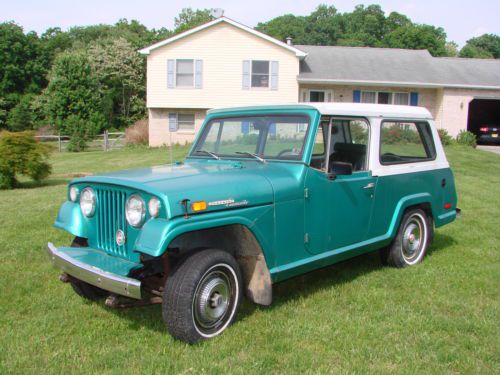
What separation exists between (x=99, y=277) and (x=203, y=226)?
0.83 m

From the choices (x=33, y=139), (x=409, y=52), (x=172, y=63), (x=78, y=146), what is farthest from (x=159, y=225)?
(x=409, y=52)

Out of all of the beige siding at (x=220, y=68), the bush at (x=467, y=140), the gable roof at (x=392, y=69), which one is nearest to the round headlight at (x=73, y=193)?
the beige siding at (x=220, y=68)

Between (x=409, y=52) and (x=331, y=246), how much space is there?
26.2m

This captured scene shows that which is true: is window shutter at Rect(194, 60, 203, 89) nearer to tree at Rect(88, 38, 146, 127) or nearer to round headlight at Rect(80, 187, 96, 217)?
tree at Rect(88, 38, 146, 127)

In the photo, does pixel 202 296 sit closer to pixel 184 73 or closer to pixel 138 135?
pixel 184 73

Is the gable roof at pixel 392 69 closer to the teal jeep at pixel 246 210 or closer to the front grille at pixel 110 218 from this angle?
the teal jeep at pixel 246 210

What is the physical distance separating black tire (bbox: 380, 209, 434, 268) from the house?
1746 centimetres

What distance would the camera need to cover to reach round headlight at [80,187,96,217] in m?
4.06

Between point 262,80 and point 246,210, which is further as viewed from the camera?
point 262,80

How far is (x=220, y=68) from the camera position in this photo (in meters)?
23.1

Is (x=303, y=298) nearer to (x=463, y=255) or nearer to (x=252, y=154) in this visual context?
(x=252, y=154)

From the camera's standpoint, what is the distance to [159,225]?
339cm

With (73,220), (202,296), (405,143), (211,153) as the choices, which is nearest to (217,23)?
(405,143)

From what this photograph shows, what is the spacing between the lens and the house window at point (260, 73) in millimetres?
23203
